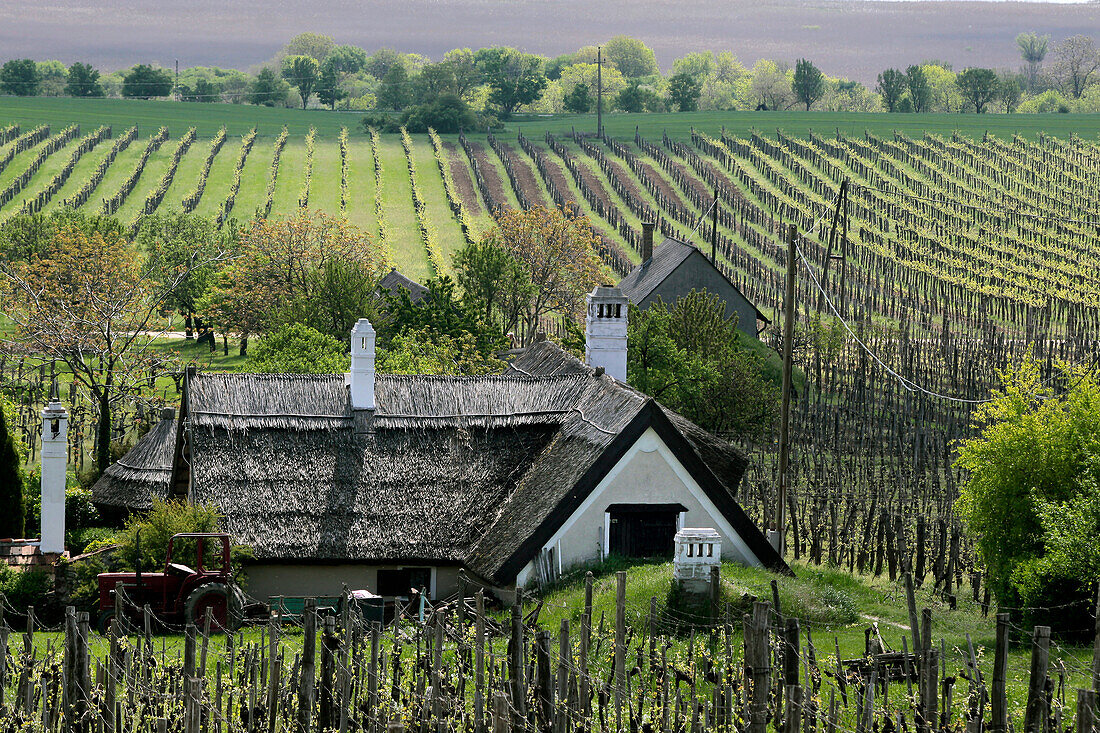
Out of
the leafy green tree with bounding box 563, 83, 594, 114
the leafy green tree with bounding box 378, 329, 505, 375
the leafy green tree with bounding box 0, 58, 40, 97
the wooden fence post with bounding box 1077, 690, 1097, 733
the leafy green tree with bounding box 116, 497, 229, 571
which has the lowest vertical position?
the leafy green tree with bounding box 116, 497, 229, 571

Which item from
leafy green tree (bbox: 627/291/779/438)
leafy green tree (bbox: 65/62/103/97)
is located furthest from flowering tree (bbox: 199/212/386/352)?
leafy green tree (bbox: 65/62/103/97)

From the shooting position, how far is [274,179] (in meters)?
106

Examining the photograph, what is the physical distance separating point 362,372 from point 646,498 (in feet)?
17.9

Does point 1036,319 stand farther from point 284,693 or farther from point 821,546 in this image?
point 284,693

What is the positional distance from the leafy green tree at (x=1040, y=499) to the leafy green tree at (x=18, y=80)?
144579 mm

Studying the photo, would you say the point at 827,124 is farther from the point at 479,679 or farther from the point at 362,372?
the point at 479,679

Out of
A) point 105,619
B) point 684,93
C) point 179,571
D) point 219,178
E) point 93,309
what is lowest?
point 105,619

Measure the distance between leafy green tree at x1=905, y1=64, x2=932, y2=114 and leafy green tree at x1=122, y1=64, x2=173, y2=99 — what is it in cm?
8402

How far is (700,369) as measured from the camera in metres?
39.9

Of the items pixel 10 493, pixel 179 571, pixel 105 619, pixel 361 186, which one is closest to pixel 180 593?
pixel 179 571

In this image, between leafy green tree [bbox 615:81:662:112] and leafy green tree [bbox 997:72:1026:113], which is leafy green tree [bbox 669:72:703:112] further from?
leafy green tree [bbox 997:72:1026:113]

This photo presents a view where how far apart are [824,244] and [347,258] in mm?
31957

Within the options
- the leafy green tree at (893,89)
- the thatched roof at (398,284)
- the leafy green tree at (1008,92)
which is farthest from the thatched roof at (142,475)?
the leafy green tree at (1008,92)

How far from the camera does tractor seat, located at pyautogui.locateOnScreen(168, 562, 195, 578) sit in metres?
21.0
